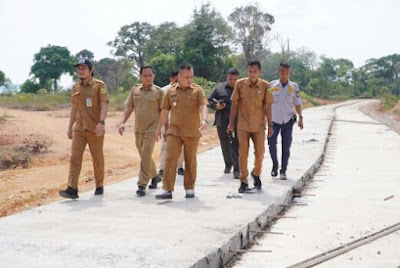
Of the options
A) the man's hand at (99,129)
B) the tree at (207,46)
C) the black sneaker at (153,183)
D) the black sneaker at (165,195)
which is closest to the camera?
the black sneaker at (165,195)

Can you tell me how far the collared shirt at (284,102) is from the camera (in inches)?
310

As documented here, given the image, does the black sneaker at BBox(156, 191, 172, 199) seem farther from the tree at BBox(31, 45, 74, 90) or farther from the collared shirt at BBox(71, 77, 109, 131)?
the tree at BBox(31, 45, 74, 90)

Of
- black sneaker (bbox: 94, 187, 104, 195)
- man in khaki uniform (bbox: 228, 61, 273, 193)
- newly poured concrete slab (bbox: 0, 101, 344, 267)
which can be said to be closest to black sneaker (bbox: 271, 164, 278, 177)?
newly poured concrete slab (bbox: 0, 101, 344, 267)

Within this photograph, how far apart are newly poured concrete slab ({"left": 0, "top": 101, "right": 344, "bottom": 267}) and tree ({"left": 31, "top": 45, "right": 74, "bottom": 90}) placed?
63.4 meters

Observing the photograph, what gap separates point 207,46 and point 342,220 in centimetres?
3143

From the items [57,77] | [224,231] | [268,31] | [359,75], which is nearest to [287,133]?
[224,231]

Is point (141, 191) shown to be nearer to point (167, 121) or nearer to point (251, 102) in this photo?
point (167, 121)

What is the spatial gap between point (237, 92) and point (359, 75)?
87317mm

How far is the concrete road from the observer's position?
171 inches

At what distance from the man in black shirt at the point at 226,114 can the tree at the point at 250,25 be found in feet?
136

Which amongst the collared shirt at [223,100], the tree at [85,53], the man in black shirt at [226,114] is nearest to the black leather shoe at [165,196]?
the man in black shirt at [226,114]

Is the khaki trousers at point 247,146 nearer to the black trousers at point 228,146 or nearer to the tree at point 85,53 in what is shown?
the black trousers at point 228,146

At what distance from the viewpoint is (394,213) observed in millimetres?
5906

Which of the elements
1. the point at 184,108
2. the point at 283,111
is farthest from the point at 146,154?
the point at 283,111
